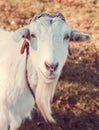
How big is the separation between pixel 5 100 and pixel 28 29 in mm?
1041

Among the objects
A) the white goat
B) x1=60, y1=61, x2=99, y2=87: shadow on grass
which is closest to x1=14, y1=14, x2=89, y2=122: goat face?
the white goat

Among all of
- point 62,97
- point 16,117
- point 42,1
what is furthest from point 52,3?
point 16,117

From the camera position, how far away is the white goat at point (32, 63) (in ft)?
16.0

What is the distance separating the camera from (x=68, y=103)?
24.1 ft

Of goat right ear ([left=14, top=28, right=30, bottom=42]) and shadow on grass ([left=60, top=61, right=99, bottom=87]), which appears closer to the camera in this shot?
goat right ear ([left=14, top=28, right=30, bottom=42])

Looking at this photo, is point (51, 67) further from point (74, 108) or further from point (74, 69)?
point (74, 69)

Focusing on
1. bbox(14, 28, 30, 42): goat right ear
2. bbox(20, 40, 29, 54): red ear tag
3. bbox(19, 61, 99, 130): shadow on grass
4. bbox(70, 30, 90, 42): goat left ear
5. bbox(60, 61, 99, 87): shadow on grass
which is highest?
bbox(14, 28, 30, 42): goat right ear

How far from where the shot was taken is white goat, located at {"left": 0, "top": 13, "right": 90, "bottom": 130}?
16.0 feet

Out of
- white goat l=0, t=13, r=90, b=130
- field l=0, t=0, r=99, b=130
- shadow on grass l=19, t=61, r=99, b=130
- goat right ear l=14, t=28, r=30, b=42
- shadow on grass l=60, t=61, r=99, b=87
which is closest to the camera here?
white goat l=0, t=13, r=90, b=130

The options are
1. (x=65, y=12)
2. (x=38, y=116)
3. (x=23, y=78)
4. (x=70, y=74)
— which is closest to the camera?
(x=23, y=78)

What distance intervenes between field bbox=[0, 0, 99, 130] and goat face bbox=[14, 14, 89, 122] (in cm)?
179

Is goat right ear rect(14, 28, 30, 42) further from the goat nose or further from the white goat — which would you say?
the goat nose

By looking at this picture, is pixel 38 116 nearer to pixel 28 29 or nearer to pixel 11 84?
pixel 11 84

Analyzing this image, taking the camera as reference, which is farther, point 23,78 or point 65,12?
point 65,12
